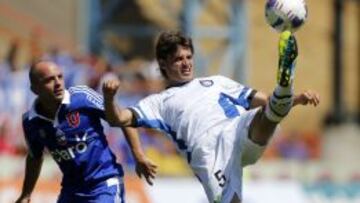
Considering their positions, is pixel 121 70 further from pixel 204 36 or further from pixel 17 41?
pixel 17 41

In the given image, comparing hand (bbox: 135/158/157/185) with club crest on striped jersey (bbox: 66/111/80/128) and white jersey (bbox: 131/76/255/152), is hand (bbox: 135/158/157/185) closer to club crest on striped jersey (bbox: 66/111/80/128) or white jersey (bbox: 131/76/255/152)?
white jersey (bbox: 131/76/255/152)

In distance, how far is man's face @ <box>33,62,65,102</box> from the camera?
8672mm

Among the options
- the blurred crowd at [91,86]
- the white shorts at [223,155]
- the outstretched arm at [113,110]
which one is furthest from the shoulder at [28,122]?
the blurred crowd at [91,86]

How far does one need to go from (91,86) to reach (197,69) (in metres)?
7.38

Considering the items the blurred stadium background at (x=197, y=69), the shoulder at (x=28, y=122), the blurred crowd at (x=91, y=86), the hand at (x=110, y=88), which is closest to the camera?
the hand at (x=110, y=88)

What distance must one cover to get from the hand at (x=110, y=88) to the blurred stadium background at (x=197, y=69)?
5.39 feet

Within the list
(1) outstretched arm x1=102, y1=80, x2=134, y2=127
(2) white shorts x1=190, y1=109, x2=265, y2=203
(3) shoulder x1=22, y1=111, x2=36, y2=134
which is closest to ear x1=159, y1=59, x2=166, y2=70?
(1) outstretched arm x1=102, y1=80, x2=134, y2=127

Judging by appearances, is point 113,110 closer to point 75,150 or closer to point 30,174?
point 75,150

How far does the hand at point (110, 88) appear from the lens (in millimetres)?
8320

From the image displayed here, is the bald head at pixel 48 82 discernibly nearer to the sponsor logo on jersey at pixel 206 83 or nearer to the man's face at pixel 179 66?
the man's face at pixel 179 66

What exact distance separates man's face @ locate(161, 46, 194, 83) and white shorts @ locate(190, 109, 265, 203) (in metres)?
0.41

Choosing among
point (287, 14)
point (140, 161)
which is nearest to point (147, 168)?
point (140, 161)

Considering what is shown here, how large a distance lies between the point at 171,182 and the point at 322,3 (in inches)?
778

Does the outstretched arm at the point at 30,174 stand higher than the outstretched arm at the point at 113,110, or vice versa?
the outstretched arm at the point at 113,110
